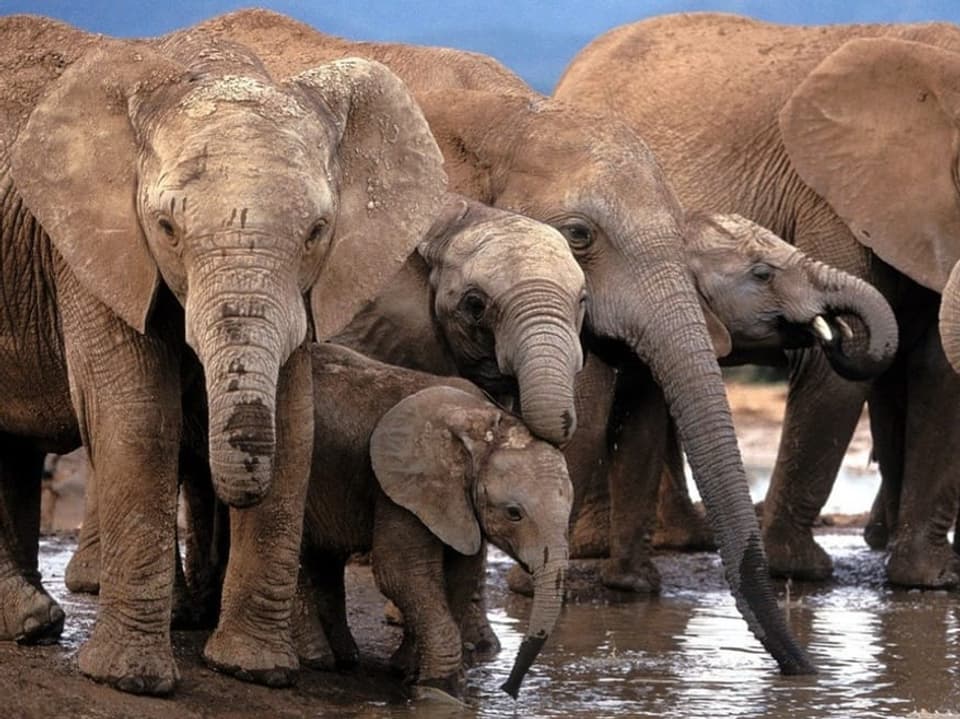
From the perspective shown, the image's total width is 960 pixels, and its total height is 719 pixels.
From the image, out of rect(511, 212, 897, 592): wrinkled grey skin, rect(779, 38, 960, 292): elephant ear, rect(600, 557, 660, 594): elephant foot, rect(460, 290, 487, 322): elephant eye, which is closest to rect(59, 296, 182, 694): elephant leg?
rect(460, 290, 487, 322): elephant eye

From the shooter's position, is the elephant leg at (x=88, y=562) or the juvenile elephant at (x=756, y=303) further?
the juvenile elephant at (x=756, y=303)

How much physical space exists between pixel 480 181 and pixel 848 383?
2.27 m

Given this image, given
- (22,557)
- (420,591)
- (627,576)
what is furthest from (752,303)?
(22,557)

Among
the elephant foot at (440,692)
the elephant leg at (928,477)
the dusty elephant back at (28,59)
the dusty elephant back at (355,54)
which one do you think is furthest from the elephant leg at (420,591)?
the elephant leg at (928,477)

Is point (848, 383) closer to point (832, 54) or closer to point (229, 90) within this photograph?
point (832, 54)

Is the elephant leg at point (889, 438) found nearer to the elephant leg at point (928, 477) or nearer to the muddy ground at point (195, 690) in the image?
the elephant leg at point (928, 477)

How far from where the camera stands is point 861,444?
1862cm

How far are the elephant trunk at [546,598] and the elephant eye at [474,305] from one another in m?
0.98

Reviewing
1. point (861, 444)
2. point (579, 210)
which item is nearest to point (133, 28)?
point (861, 444)

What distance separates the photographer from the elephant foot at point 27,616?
7102mm

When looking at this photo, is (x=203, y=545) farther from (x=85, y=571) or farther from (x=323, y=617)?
(x=85, y=571)

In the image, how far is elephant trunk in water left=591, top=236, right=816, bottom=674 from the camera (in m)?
7.84

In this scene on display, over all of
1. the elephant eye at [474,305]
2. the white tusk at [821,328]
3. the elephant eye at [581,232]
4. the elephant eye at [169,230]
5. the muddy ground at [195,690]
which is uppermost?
the elephant eye at [581,232]

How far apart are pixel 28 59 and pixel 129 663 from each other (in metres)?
1.65
